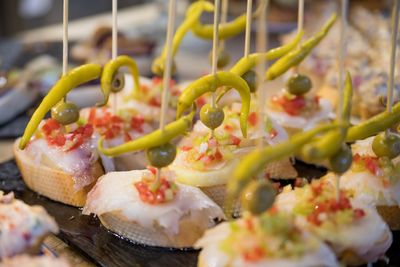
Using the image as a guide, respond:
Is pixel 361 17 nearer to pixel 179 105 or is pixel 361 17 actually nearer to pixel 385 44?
pixel 385 44

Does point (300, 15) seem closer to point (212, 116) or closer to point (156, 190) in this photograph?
point (212, 116)

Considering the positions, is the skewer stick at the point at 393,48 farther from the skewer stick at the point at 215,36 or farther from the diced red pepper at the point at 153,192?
the diced red pepper at the point at 153,192

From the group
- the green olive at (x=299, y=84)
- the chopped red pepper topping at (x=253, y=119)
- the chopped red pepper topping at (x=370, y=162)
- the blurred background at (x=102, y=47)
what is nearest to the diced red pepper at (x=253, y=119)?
the chopped red pepper topping at (x=253, y=119)

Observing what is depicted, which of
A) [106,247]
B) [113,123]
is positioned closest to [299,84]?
[113,123]

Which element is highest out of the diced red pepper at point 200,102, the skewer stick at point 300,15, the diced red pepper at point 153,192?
the skewer stick at point 300,15

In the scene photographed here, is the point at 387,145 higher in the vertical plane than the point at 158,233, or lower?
higher

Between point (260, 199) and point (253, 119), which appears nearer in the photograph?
point (260, 199)
